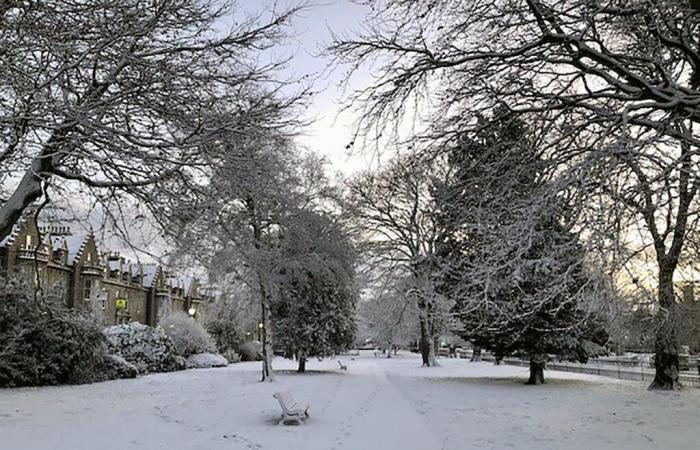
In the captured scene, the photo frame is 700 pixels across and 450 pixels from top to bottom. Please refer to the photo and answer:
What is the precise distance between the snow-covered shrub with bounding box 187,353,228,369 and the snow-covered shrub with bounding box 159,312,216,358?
587 millimetres

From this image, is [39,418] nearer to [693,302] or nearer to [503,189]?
[503,189]

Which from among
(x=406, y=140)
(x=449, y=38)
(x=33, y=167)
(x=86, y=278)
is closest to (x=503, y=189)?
(x=406, y=140)

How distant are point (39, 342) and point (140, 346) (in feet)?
27.5

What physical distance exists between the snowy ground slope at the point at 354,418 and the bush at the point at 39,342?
148 cm

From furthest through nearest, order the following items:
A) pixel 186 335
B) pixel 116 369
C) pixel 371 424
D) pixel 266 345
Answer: pixel 186 335 → pixel 116 369 → pixel 266 345 → pixel 371 424

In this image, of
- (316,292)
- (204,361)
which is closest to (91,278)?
(204,361)

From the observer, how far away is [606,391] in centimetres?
1969

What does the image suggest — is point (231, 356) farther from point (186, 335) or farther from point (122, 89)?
point (122, 89)

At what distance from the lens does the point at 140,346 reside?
29422 mm

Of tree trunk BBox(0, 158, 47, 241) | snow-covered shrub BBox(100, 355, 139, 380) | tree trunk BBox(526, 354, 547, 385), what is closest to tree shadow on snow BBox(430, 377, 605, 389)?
tree trunk BBox(526, 354, 547, 385)

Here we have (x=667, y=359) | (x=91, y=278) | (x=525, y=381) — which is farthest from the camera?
(x=91, y=278)

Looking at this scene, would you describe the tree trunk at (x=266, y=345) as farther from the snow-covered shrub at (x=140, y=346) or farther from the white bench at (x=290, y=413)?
the white bench at (x=290, y=413)

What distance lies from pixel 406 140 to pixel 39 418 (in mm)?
9047

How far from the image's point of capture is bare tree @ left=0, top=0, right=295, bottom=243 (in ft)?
19.5
